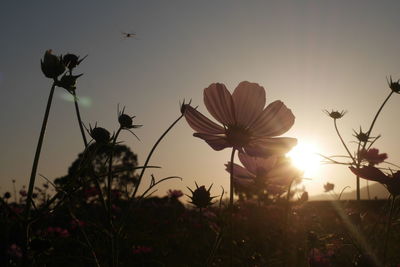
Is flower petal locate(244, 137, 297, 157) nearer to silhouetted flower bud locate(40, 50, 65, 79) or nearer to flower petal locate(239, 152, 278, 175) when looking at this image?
flower petal locate(239, 152, 278, 175)

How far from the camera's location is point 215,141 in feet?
3.71

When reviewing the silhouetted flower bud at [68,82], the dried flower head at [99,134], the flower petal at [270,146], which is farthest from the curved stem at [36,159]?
the flower petal at [270,146]

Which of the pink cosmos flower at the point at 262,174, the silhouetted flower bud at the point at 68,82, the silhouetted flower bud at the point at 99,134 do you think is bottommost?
the pink cosmos flower at the point at 262,174

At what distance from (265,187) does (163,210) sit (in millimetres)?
5677

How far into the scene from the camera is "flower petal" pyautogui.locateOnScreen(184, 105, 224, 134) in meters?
1.12

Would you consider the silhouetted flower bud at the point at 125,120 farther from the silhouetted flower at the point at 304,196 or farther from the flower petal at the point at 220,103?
the silhouetted flower at the point at 304,196

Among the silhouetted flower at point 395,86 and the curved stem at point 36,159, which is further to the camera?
the silhouetted flower at point 395,86

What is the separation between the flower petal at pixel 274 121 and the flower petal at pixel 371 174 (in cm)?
28

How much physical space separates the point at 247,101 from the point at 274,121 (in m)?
0.11

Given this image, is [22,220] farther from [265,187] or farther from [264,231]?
[264,231]

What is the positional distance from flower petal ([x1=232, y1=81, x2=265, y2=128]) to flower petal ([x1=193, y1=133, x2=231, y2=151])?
0.11 meters

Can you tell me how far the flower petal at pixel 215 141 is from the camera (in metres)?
1.07

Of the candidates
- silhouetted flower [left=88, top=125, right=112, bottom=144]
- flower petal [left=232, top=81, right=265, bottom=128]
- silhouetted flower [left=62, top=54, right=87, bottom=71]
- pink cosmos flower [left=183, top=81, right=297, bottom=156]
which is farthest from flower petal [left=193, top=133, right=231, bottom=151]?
silhouetted flower [left=62, top=54, right=87, bottom=71]

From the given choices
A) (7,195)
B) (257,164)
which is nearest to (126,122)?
(257,164)
